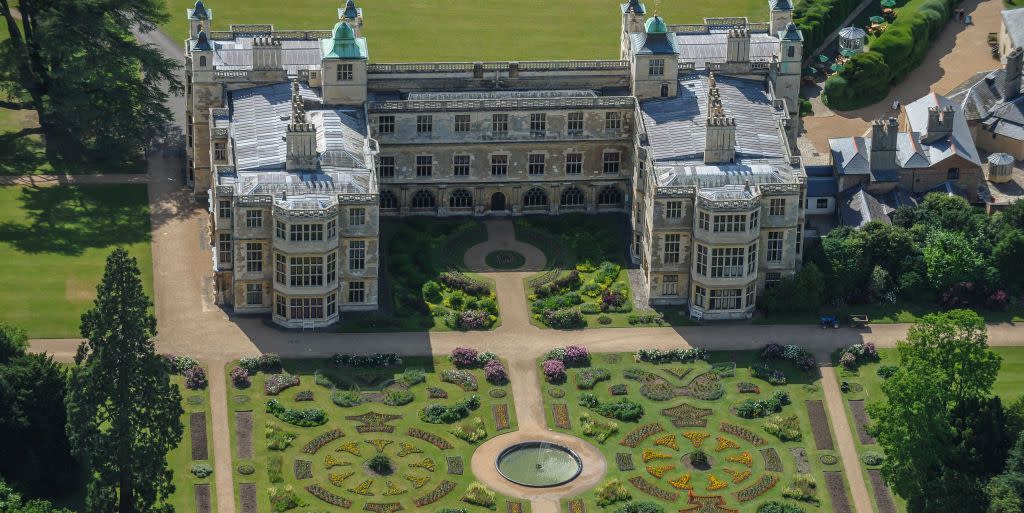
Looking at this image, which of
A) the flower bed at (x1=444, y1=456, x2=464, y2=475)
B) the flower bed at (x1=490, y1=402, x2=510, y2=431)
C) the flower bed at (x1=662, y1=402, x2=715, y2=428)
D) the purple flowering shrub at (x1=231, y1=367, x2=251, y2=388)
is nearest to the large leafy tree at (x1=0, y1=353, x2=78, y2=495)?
the purple flowering shrub at (x1=231, y1=367, x2=251, y2=388)

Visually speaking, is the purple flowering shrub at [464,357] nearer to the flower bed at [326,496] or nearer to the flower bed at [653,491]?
the flower bed at [653,491]

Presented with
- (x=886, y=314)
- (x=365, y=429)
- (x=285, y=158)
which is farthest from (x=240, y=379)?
(x=886, y=314)

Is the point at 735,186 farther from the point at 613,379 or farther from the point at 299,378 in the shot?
the point at 299,378

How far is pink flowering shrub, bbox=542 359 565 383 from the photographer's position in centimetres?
18612

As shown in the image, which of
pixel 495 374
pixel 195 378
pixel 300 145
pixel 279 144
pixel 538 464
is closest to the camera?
pixel 538 464

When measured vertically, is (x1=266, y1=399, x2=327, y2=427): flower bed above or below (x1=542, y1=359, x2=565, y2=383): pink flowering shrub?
below

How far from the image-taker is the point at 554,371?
186125mm

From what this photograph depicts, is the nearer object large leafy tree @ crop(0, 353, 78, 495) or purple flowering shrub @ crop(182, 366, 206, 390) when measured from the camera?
large leafy tree @ crop(0, 353, 78, 495)

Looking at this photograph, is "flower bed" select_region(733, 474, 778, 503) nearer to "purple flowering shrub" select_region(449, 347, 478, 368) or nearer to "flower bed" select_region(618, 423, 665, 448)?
"flower bed" select_region(618, 423, 665, 448)

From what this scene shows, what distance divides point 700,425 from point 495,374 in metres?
16.8

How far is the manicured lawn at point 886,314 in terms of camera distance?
7697 inches

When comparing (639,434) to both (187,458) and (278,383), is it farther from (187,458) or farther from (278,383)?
(187,458)

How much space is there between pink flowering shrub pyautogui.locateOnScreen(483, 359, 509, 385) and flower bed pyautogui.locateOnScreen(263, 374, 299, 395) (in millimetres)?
14923

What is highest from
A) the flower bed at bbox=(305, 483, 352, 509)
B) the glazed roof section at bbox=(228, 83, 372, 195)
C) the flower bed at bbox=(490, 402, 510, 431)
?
the glazed roof section at bbox=(228, 83, 372, 195)
